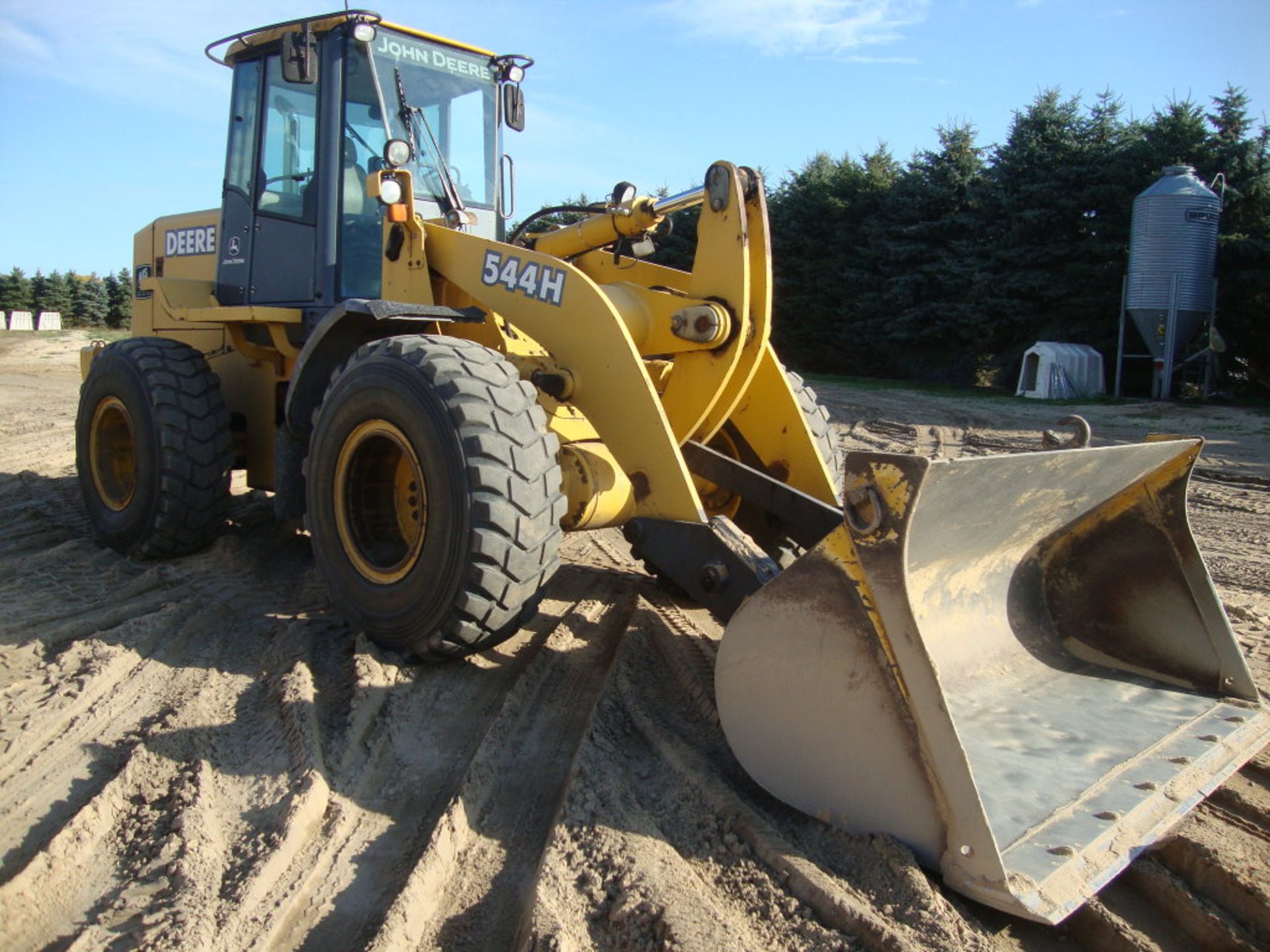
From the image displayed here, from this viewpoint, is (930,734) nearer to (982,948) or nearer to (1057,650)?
(982,948)

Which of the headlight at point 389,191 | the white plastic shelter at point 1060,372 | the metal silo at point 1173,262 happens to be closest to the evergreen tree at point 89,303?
the white plastic shelter at point 1060,372

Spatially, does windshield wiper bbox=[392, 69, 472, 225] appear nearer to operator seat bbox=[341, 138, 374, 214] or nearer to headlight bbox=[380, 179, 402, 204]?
operator seat bbox=[341, 138, 374, 214]

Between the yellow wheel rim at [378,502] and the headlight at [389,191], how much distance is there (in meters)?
1.13

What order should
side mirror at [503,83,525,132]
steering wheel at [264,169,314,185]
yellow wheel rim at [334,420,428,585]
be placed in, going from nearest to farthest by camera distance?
1. yellow wheel rim at [334,420,428,585]
2. steering wheel at [264,169,314,185]
3. side mirror at [503,83,525,132]

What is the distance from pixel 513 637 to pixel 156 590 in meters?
2.04

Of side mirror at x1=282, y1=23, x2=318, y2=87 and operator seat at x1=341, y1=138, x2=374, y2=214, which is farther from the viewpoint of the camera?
operator seat at x1=341, y1=138, x2=374, y2=214

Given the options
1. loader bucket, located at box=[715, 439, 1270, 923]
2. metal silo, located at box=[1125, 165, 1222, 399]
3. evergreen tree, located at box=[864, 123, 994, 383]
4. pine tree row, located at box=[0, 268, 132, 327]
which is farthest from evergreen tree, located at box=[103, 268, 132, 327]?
loader bucket, located at box=[715, 439, 1270, 923]

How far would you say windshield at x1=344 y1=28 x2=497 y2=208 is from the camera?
15.9 feet

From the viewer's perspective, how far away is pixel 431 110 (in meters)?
5.05

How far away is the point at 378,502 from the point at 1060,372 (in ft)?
42.0

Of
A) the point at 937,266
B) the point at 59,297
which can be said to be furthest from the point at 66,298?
the point at 937,266

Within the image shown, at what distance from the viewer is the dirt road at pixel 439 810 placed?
2.35 meters

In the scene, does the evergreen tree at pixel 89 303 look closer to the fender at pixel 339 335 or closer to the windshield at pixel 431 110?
the windshield at pixel 431 110

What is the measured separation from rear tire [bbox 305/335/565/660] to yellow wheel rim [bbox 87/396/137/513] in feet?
7.60
